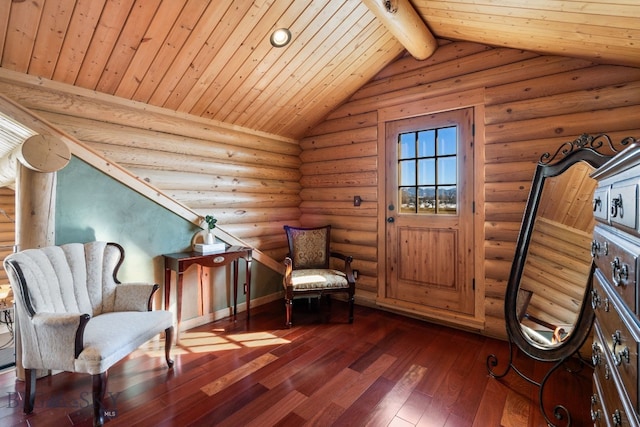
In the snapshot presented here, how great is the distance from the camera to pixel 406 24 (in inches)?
102

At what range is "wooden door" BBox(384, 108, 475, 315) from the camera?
3020 millimetres

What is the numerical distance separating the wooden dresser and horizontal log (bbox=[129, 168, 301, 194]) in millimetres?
3077

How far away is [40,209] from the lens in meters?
2.12

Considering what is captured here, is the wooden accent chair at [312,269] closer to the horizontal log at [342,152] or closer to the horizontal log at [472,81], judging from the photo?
the horizontal log at [342,152]

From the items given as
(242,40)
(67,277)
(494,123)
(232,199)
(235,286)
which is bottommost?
(235,286)

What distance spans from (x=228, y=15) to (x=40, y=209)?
6.32ft

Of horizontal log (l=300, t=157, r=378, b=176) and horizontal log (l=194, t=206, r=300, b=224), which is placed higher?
horizontal log (l=300, t=157, r=378, b=176)

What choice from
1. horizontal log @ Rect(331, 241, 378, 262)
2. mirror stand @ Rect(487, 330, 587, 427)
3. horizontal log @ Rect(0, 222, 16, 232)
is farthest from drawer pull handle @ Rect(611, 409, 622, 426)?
horizontal log @ Rect(0, 222, 16, 232)

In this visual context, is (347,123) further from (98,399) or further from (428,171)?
(98,399)

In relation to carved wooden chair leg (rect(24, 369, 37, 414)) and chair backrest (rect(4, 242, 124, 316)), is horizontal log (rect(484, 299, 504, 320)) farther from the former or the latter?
carved wooden chair leg (rect(24, 369, 37, 414))

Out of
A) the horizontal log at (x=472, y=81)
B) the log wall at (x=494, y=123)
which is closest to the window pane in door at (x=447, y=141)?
the log wall at (x=494, y=123)

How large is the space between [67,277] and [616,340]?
9.48 ft

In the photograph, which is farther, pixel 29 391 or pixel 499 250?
pixel 499 250


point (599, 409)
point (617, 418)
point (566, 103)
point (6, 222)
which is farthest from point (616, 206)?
point (6, 222)
